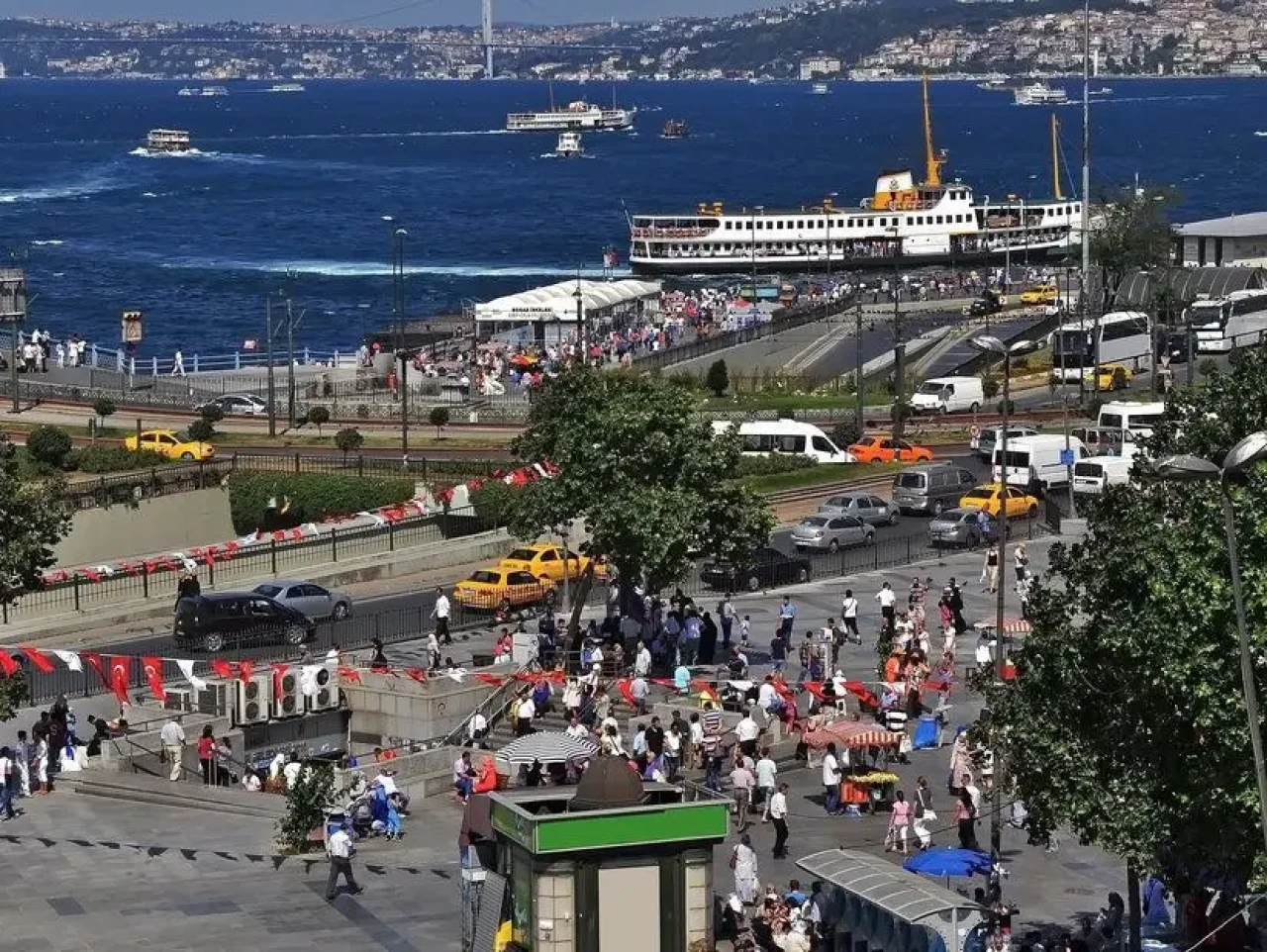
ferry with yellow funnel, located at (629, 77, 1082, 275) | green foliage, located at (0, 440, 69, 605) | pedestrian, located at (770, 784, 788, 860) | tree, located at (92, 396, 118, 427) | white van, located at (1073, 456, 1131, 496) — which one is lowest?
pedestrian, located at (770, 784, 788, 860)

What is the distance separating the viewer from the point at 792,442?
6078 cm

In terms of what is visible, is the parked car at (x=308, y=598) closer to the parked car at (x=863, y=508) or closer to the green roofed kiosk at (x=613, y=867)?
the parked car at (x=863, y=508)

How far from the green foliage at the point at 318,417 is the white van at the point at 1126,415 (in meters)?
19.3

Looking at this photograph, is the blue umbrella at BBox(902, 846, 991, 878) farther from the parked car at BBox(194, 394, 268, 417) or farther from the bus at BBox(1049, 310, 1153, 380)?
the bus at BBox(1049, 310, 1153, 380)

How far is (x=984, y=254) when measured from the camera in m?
140

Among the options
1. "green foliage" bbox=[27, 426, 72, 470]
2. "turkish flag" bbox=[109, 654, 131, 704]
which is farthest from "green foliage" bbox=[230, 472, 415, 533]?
"turkish flag" bbox=[109, 654, 131, 704]

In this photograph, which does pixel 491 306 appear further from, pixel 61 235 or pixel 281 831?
pixel 61 235

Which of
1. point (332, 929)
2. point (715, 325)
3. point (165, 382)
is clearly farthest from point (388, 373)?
point (332, 929)

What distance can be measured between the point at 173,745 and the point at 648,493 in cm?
965

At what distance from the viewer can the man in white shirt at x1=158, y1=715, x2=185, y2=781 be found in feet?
117

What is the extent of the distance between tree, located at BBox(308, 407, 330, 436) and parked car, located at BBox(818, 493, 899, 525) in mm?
18246

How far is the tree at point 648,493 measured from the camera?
41.8m

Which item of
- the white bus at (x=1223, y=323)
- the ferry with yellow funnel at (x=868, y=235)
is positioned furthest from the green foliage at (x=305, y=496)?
the ferry with yellow funnel at (x=868, y=235)

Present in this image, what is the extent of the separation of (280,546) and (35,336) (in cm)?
3419
